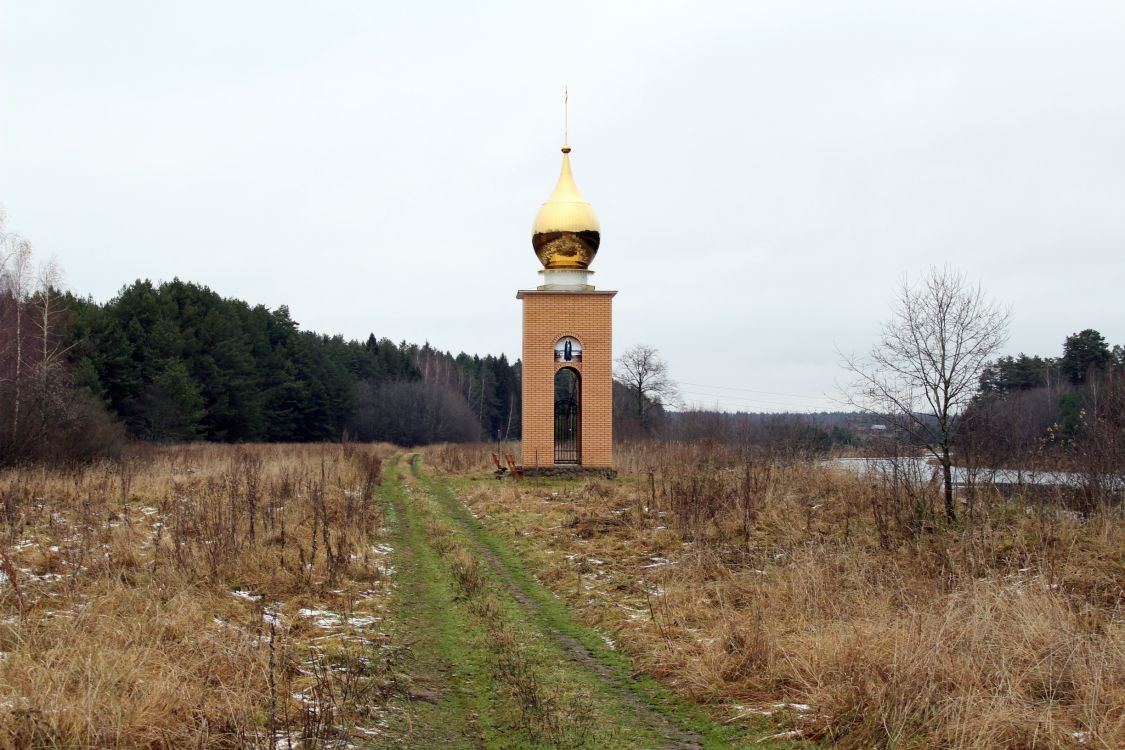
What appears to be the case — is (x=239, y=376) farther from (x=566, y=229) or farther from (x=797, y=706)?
(x=797, y=706)

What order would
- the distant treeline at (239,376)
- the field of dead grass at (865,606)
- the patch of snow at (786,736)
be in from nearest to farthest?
1. the field of dead grass at (865,606)
2. the patch of snow at (786,736)
3. the distant treeline at (239,376)

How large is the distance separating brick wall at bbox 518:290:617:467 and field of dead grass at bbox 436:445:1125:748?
7439 mm

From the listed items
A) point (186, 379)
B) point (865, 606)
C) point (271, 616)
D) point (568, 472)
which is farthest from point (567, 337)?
point (186, 379)

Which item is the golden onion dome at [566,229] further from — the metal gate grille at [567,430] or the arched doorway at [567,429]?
the metal gate grille at [567,430]

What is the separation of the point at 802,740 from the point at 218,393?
44.8 metres

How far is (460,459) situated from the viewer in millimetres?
28172

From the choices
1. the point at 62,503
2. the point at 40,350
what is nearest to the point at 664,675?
the point at 62,503

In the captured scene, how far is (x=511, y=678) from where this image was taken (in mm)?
6238

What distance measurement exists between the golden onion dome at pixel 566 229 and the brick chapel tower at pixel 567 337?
0.03 metres

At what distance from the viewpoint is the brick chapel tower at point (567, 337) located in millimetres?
22484

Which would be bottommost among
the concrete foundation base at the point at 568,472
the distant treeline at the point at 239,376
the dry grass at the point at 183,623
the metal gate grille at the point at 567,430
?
the dry grass at the point at 183,623

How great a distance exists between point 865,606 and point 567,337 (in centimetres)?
1649

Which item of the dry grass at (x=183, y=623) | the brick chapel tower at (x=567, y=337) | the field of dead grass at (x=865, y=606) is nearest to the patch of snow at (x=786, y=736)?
the field of dead grass at (x=865, y=606)

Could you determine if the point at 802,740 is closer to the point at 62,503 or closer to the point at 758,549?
the point at 758,549
